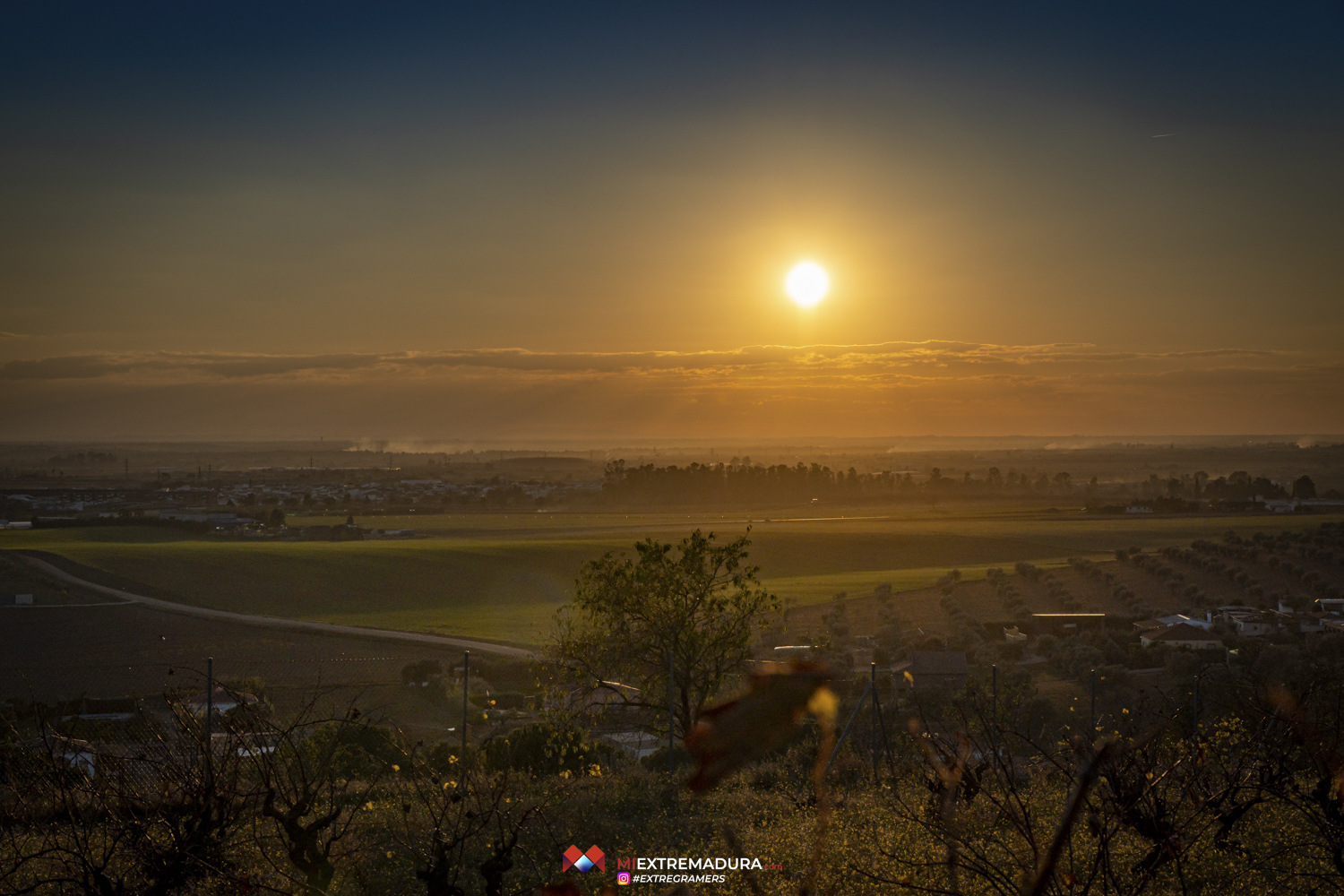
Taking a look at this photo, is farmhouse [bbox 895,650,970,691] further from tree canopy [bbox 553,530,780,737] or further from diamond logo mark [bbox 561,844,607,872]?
diamond logo mark [bbox 561,844,607,872]

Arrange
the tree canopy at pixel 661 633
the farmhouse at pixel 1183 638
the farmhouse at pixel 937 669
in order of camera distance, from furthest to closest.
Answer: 1. the farmhouse at pixel 1183 638
2. the farmhouse at pixel 937 669
3. the tree canopy at pixel 661 633

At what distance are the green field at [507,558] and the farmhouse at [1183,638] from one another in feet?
45.9

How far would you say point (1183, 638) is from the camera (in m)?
21.0

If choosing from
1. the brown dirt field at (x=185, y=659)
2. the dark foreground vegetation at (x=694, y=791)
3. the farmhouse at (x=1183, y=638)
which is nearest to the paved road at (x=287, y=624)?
the brown dirt field at (x=185, y=659)

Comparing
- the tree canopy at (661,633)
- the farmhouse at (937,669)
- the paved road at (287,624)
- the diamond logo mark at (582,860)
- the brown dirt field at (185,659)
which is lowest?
the paved road at (287,624)

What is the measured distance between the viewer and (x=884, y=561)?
51.1 m

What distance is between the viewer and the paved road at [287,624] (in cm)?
2664

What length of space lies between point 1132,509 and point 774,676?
6009 centimetres

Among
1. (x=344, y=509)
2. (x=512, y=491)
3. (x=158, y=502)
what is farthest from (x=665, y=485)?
(x=158, y=502)

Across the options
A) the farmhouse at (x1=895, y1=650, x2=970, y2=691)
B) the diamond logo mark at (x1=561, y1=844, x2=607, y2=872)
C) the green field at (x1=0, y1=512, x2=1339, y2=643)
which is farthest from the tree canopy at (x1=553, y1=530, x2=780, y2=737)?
the green field at (x1=0, y1=512, x2=1339, y2=643)

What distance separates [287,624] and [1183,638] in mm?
25087

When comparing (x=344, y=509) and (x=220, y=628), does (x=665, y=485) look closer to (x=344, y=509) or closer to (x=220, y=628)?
(x=344, y=509)

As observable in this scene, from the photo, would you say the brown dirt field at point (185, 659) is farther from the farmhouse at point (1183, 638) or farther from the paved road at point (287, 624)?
the farmhouse at point (1183, 638)

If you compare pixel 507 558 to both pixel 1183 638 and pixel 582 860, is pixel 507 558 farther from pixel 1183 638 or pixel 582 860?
pixel 582 860
